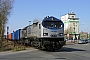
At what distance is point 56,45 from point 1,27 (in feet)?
46.1

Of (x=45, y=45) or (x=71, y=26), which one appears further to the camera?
(x=71, y=26)

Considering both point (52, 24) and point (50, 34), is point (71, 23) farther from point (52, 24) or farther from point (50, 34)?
point (50, 34)

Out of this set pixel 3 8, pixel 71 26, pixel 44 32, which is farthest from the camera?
pixel 71 26

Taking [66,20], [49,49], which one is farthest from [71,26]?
[49,49]

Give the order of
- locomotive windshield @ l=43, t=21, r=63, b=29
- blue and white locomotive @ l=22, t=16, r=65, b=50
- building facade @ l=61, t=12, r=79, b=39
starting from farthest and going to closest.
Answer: building facade @ l=61, t=12, r=79, b=39, locomotive windshield @ l=43, t=21, r=63, b=29, blue and white locomotive @ l=22, t=16, r=65, b=50

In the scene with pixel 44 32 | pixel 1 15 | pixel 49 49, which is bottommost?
pixel 49 49

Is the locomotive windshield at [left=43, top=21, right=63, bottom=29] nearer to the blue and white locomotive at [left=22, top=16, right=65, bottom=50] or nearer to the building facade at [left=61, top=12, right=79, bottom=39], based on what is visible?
the blue and white locomotive at [left=22, top=16, right=65, bottom=50]

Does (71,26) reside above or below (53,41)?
above

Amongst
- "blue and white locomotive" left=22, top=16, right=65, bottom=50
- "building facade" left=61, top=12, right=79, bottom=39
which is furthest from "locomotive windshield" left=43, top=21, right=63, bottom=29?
"building facade" left=61, top=12, right=79, bottom=39

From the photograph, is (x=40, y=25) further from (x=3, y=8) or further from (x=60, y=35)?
(x=3, y=8)

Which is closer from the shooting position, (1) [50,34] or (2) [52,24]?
(1) [50,34]

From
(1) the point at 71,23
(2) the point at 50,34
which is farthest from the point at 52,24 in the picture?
(1) the point at 71,23

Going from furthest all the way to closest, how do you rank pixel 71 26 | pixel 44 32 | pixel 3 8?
1. pixel 71 26
2. pixel 3 8
3. pixel 44 32

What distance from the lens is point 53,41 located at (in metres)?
28.0
